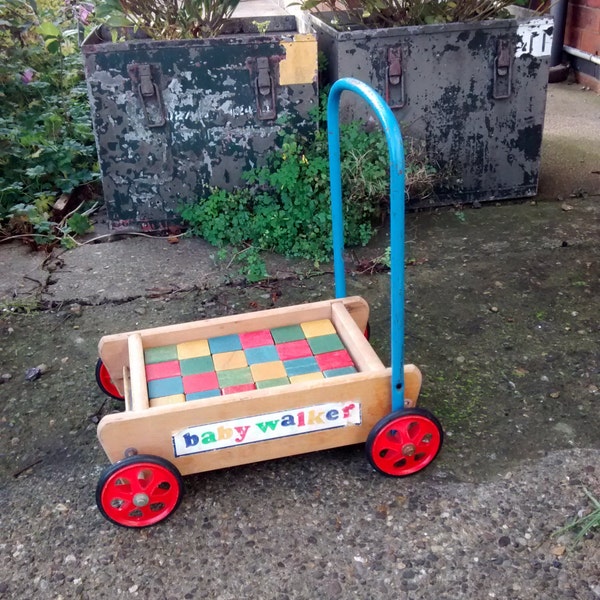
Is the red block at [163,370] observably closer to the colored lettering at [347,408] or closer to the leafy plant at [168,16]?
the colored lettering at [347,408]

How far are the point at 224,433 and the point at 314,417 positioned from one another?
0.26m

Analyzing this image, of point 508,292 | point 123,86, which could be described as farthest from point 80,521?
point 123,86

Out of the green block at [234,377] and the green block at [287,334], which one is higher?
the green block at [234,377]

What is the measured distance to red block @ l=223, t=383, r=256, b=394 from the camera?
2092 mm

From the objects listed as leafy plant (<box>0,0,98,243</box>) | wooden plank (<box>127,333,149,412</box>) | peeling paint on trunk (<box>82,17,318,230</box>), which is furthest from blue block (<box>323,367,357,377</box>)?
leafy plant (<box>0,0,98,243</box>)

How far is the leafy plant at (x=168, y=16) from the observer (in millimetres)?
3594

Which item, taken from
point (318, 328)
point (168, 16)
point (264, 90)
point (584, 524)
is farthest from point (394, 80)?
point (584, 524)

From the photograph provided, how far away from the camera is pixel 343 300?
2469mm

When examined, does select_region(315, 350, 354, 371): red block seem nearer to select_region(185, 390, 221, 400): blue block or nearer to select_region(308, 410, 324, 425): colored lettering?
select_region(308, 410, 324, 425): colored lettering

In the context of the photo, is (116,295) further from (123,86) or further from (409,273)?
(409,273)

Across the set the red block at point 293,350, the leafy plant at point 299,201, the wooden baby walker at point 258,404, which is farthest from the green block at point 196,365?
the leafy plant at point 299,201

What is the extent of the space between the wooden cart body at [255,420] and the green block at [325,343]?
124mm

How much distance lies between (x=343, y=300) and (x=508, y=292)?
99 centimetres

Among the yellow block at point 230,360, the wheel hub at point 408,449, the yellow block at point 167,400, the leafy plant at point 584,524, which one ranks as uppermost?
the yellow block at point 167,400
